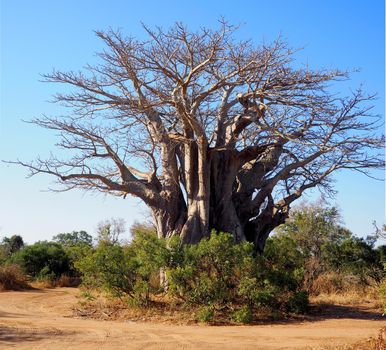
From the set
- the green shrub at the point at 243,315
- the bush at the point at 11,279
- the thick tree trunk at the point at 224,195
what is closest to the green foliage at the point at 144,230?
the thick tree trunk at the point at 224,195

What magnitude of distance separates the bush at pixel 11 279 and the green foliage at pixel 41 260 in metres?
2.12

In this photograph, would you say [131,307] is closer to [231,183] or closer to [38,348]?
[38,348]

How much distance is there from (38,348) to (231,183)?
8503 mm

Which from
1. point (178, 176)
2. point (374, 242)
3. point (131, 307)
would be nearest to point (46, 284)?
point (178, 176)

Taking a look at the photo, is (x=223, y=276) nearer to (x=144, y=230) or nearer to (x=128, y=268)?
(x=128, y=268)

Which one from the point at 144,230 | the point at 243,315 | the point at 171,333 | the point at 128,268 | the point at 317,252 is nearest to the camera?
the point at 171,333

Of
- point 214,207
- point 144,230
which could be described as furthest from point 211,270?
point 144,230

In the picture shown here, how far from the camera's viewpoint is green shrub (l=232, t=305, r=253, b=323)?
359 inches

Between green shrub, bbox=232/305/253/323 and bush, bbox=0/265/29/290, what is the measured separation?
29.9ft

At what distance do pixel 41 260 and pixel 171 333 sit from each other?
13.1 meters

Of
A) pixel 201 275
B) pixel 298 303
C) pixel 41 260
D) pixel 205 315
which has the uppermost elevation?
pixel 41 260

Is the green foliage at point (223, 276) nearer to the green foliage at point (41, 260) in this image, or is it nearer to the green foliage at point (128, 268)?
the green foliage at point (128, 268)

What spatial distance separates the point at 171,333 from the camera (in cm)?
789

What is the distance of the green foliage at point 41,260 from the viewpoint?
760 inches
